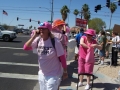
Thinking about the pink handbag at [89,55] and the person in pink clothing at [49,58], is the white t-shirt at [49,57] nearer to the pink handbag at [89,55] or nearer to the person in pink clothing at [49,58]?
the person in pink clothing at [49,58]

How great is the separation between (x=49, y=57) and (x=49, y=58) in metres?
0.03

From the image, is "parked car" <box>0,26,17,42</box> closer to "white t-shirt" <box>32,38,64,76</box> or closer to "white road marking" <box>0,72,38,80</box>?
"white road marking" <box>0,72,38,80</box>

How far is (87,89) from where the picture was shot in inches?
222

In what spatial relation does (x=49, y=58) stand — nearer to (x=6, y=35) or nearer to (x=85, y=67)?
(x=85, y=67)

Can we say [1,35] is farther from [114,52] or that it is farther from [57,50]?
[57,50]

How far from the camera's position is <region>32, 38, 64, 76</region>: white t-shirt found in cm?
352

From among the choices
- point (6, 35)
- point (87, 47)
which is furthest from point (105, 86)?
point (6, 35)

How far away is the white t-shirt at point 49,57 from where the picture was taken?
3520mm

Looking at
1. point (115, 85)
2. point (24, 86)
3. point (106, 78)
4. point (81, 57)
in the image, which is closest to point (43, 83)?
point (81, 57)

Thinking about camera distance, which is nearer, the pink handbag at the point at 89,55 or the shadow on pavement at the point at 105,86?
the pink handbag at the point at 89,55

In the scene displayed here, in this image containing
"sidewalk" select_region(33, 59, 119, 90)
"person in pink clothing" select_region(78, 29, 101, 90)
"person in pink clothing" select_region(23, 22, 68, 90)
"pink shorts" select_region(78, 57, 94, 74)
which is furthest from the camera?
"sidewalk" select_region(33, 59, 119, 90)

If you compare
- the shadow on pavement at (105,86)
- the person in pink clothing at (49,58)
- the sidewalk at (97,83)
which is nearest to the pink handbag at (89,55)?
the sidewalk at (97,83)

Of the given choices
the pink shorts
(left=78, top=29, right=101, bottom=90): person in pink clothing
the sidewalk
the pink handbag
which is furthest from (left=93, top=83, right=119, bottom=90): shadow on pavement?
the pink handbag

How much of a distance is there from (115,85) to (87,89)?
3.76 feet
